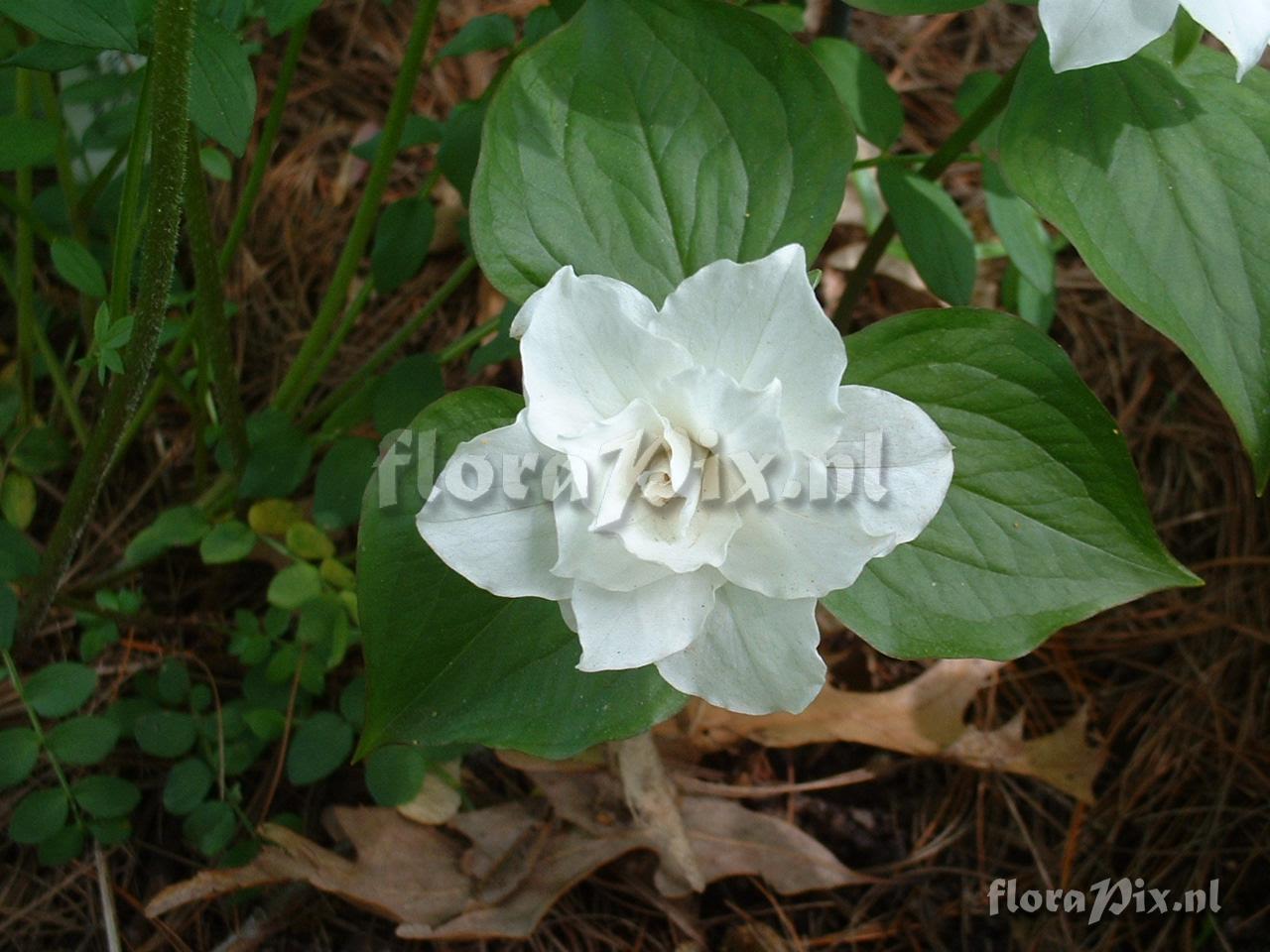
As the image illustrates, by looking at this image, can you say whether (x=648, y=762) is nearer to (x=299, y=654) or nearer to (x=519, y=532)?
(x=299, y=654)

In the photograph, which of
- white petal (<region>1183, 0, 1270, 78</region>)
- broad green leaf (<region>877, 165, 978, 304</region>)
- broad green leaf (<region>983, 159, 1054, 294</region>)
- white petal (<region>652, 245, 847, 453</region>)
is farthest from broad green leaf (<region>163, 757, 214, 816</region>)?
white petal (<region>1183, 0, 1270, 78</region>)

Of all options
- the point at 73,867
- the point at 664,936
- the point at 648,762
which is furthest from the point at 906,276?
the point at 73,867

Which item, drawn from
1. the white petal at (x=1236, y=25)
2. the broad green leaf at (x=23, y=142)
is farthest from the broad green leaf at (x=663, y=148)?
the broad green leaf at (x=23, y=142)

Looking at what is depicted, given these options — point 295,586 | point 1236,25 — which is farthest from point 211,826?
point 1236,25

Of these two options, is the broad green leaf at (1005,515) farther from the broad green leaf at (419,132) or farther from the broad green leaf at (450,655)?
the broad green leaf at (419,132)

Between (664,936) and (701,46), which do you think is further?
(664,936)

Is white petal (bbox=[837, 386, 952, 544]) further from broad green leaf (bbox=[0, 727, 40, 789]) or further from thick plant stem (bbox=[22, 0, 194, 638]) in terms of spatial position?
broad green leaf (bbox=[0, 727, 40, 789])

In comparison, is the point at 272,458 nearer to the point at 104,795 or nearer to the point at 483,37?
the point at 104,795
